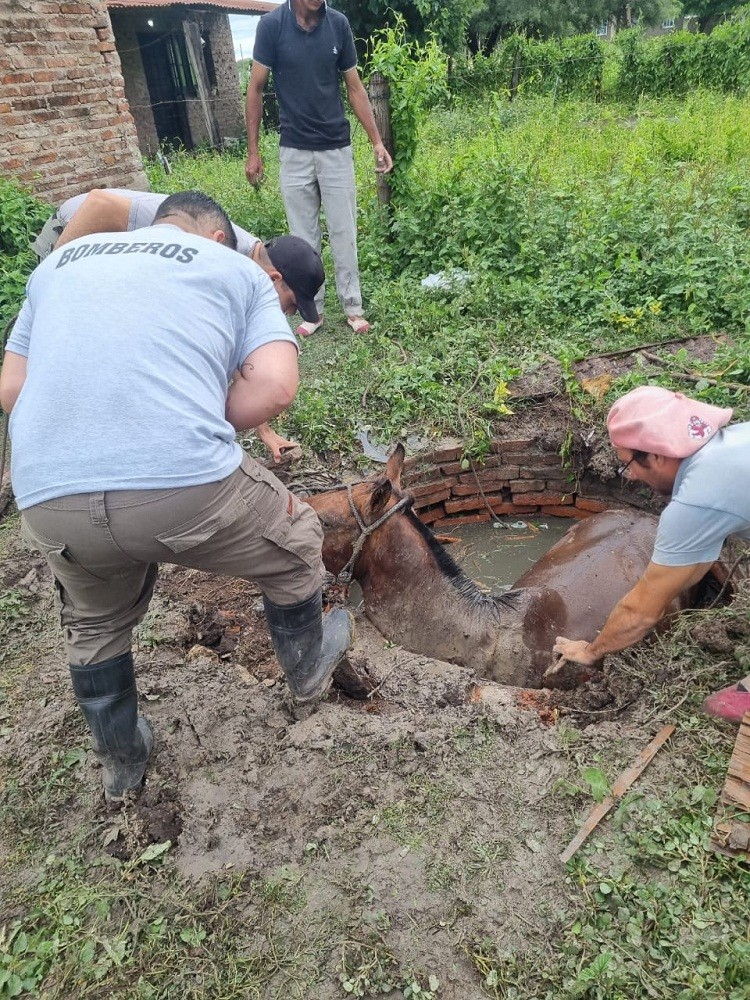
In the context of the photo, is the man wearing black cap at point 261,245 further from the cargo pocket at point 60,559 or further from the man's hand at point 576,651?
the man's hand at point 576,651

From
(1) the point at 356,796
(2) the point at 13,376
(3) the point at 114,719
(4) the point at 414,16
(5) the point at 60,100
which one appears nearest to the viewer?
(2) the point at 13,376

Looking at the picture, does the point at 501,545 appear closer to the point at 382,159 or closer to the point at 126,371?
the point at 126,371

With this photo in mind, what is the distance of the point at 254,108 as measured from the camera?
5.78 m

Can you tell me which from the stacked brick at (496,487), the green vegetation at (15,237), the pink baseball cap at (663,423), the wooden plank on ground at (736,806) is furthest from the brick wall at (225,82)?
the wooden plank on ground at (736,806)

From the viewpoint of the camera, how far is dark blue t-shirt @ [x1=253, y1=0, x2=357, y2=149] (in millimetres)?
5500

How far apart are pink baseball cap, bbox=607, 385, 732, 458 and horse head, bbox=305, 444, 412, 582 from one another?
1.21m

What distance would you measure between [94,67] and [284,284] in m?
5.62

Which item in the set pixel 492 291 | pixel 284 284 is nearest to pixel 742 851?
pixel 284 284

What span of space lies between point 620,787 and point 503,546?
2.73 m

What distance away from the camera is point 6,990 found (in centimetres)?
209

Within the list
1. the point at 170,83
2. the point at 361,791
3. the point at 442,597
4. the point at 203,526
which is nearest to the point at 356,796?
the point at 361,791

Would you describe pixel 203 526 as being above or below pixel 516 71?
below

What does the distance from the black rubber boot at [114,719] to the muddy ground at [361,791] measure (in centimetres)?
10

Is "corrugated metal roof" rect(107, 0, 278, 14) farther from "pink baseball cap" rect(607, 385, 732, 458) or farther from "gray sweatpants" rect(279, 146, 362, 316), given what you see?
"pink baseball cap" rect(607, 385, 732, 458)
